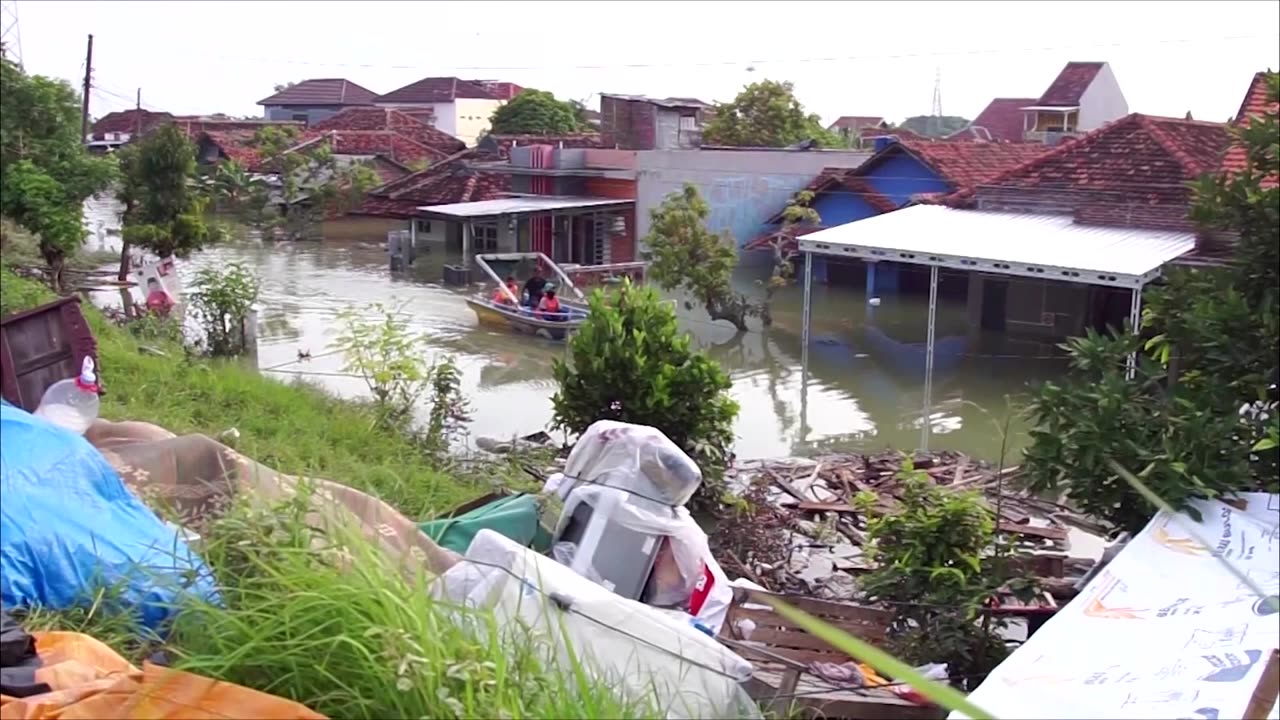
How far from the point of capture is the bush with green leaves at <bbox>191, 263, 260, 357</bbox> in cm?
1181

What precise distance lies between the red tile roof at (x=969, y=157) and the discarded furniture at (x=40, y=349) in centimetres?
1397

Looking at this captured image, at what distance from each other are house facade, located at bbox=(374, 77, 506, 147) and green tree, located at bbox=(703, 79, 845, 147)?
21.2m

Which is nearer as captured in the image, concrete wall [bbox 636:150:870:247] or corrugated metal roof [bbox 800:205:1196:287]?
corrugated metal roof [bbox 800:205:1196:287]

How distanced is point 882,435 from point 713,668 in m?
7.72

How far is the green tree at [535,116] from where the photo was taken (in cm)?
3638

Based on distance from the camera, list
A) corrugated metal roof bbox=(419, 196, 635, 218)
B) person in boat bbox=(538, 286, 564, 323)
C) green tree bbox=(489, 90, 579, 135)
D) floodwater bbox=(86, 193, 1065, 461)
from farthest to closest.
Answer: green tree bbox=(489, 90, 579, 135) < corrugated metal roof bbox=(419, 196, 635, 218) < person in boat bbox=(538, 286, 564, 323) < floodwater bbox=(86, 193, 1065, 461)

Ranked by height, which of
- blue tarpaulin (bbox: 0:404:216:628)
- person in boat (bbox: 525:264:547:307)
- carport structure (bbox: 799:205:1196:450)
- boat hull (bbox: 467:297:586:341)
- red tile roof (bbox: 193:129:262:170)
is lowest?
boat hull (bbox: 467:297:586:341)

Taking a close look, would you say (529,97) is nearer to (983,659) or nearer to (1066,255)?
(1066,255)

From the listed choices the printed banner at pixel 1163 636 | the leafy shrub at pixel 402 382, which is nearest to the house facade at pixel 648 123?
the leafy shrub at pixel 402 382

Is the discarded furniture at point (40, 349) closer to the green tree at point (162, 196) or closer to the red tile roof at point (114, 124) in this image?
the green tree at point (162, 196)

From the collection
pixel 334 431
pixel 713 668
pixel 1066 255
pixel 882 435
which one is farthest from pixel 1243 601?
pixel 1066 255

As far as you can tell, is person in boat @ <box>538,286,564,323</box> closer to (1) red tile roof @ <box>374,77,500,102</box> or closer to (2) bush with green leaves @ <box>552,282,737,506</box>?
(2) bush with green leaves @ <box>552,282,737,506</box>

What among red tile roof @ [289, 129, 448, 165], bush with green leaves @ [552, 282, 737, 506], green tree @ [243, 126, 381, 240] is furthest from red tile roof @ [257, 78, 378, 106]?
bush with green leaves @ [552, 282, 737, 506]

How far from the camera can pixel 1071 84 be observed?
30.8m
